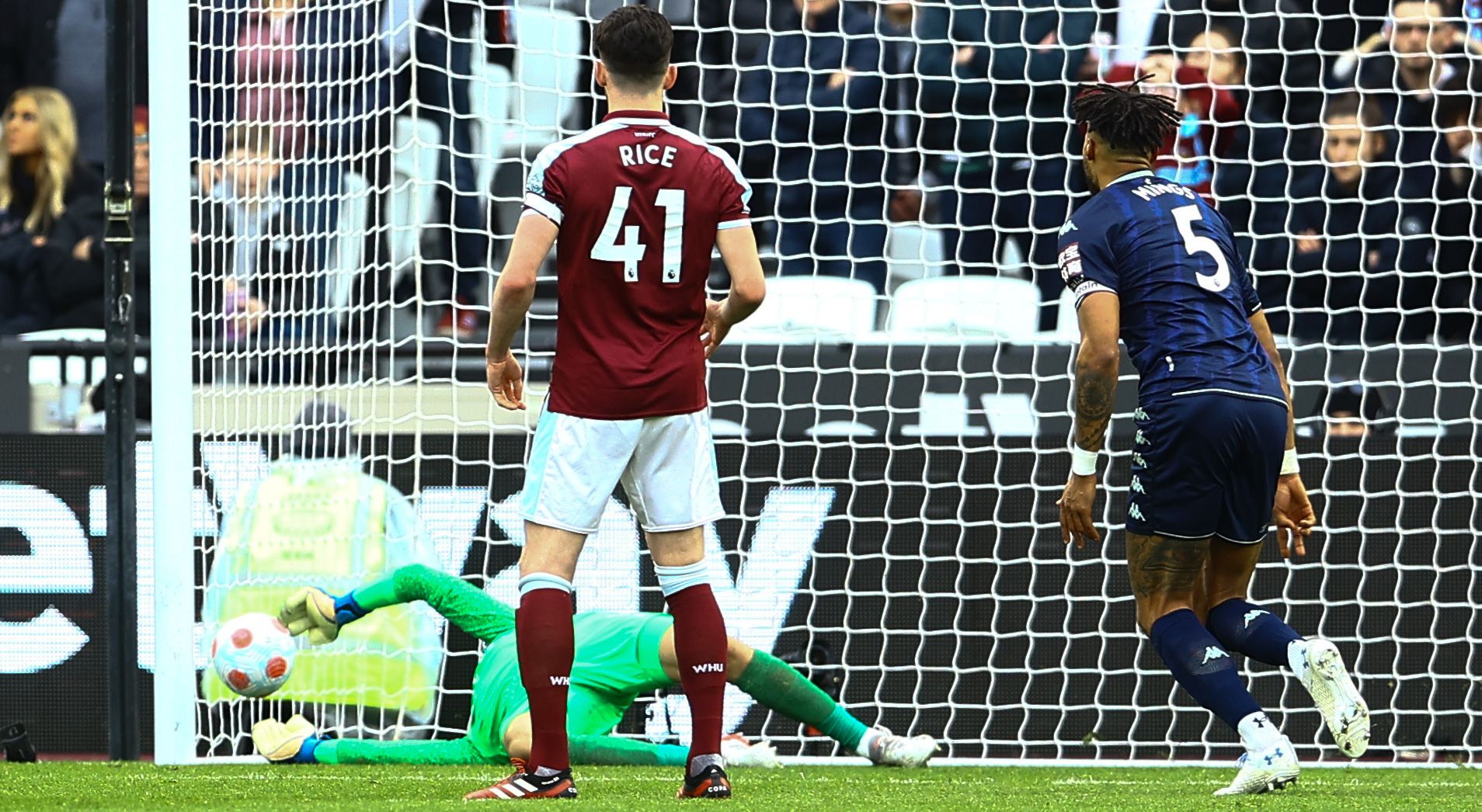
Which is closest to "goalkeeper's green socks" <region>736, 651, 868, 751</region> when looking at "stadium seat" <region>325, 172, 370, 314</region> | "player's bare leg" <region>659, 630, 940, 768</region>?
"player's bare leg" <region>659, 630, 940, 768</region>

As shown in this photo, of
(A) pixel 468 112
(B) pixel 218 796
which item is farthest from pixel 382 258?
(B) pixel 218 796

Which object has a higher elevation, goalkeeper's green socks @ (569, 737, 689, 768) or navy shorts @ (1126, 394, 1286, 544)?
navy shorts @ (1126, 394, 1286, 544)

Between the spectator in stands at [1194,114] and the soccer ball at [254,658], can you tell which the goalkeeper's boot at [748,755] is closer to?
the soccer ball at [254,658]

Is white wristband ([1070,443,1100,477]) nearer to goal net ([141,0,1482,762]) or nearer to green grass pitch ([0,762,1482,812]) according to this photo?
green grass pitch ([0,762,1482,812])

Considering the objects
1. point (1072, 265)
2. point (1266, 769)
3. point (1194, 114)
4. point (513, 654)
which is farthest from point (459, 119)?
point (1266, 769)

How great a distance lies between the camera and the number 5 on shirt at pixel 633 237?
3.67 metres

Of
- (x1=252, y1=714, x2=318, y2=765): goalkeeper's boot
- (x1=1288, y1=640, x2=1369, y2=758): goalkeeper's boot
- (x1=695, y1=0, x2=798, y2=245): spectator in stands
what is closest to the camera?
(x1=1288, y1=640, x2=1369, y2=758): goalkeeper's boot

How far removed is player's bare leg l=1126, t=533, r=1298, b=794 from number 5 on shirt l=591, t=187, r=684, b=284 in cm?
129

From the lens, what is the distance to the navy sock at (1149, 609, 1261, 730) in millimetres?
4039

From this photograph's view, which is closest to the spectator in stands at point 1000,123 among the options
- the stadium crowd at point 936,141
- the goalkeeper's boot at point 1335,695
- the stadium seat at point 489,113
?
the stadium crowd at point 936,141

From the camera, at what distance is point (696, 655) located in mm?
3797

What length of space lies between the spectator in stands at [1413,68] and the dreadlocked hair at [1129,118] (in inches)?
112

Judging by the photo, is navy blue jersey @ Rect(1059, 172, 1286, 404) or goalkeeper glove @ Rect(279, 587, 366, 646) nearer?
navy blue jersey @ Rect(1059, 172, 1286, 404)

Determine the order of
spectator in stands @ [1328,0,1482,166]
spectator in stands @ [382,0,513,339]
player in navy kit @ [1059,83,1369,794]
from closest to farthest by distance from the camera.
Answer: player in navy kit @ [1059,83,1369,794], spectator in stands @ [1328,0,1482,166], spectator in stands @ [382,0,513,339]
